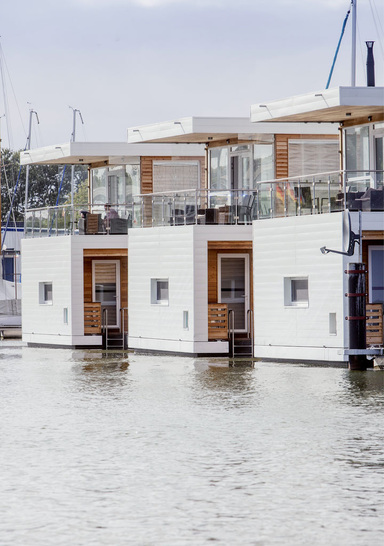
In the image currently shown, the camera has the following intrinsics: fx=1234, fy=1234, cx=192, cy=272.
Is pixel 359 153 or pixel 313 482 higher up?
pixel 359 153

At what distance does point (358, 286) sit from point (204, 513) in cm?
1535

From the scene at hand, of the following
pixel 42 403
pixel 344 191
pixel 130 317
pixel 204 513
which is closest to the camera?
pixel 204 513

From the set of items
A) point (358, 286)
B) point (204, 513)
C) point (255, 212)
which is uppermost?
point (255, 212)

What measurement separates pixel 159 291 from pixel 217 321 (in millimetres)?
2659

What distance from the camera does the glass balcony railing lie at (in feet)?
90.1

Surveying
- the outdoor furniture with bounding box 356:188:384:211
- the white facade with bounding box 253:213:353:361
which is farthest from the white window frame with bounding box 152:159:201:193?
the outdoor furniture with bounding box 356:188:384:211


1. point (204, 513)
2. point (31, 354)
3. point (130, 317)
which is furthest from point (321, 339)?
point (204, 513)

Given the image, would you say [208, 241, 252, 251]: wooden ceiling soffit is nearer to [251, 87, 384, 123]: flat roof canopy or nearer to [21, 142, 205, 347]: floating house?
[251, 87, 384, 123]: flat roof canopy

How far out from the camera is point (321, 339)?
1083 inches

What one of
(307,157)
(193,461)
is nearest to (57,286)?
(307,157)

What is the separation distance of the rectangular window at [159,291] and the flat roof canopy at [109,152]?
7091mm

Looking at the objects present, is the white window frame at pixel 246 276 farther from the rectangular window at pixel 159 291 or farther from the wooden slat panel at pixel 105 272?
the wooden slat panel at pixel 105 272

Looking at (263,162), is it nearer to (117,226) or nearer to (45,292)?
(117,226)

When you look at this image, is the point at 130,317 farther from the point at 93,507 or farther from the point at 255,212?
the point at 93,507
